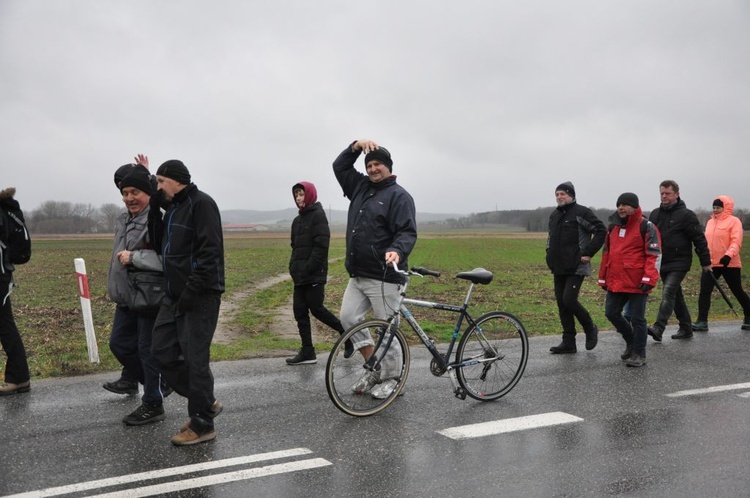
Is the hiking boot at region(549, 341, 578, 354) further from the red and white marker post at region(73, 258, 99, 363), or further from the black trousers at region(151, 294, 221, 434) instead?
the red and white marker post at region(73, 258, 99, 363)

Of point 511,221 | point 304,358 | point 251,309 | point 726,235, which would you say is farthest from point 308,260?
point 511,221

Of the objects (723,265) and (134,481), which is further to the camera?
(723,265)

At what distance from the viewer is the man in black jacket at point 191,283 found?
16.0ft

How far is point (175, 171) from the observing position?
4.92 meters

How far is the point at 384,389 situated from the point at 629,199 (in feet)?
13.4

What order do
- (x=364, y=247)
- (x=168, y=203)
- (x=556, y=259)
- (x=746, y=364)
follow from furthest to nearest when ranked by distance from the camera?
(x=556, y=259) → (x=746, y=364) → (x=364, y=247) → (x=168, y=203)

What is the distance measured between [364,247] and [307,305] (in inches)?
91.5

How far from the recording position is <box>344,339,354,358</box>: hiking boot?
5.54 metres

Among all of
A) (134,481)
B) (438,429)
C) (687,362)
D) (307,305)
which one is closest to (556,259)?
(687,362)

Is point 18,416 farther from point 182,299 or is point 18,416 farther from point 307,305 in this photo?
point 307,305

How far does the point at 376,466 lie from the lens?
4484mm

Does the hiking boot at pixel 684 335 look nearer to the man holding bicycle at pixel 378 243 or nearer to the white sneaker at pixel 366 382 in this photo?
the man holding bicycle at pixel 378 243

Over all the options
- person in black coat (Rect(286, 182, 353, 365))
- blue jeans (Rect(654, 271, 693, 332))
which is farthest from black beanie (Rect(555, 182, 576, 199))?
person in black coat (Rect(286, 182, 353, 365))

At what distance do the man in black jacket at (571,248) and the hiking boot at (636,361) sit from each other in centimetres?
90
